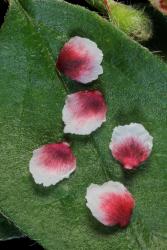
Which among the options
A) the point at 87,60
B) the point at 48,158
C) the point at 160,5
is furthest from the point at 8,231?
the point at 160,5

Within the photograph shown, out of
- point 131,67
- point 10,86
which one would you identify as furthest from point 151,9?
point 10,86

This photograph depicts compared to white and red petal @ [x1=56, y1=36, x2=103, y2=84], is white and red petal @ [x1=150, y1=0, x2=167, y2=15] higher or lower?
higher

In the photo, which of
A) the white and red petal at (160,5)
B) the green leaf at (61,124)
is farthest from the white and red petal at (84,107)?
the white and red petal at (160,5)

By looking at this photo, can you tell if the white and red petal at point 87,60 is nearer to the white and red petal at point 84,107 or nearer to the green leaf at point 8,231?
the white and red petal at point 84,107

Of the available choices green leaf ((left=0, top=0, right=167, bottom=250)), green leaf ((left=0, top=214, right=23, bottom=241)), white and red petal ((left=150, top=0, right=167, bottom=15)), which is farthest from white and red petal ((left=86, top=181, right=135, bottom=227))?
white and red petal ((left=150, top=0, right=167, bottom=15))

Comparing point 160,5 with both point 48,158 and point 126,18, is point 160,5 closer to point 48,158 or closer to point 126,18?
point 126,18

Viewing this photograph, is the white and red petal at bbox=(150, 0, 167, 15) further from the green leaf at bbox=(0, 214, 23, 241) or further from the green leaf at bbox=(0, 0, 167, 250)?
the green leaf at bbox=(0, 214, 23, 241)
